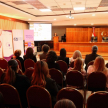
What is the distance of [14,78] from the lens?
2.36 meters

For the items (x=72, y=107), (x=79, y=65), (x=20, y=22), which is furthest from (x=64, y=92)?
(x=20, y=22)

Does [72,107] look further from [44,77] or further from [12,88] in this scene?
[12,88]

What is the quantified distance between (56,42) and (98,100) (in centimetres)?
1107

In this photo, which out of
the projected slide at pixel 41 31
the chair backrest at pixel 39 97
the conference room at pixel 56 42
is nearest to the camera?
the chair backrest at pixel 39 97

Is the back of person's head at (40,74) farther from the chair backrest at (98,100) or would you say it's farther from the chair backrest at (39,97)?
the chair backrest at (98,100)

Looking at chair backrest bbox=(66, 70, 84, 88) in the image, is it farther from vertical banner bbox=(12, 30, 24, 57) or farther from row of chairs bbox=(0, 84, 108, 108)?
vertical banner bbox=(12, 30, 24, 57)

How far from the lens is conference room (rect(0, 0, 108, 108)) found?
2.47 m

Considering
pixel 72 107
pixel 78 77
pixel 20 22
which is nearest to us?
pixel 72 107

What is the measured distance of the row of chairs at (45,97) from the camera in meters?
1.93

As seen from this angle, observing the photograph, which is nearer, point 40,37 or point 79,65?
point 79,65

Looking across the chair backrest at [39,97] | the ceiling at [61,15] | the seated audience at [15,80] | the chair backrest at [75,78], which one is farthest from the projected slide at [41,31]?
the chair backrest at [39,97]

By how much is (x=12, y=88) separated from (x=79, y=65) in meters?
1.76

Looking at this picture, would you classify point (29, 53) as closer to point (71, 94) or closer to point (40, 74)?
point (40, 74)

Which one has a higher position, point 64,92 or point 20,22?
point 20,22
